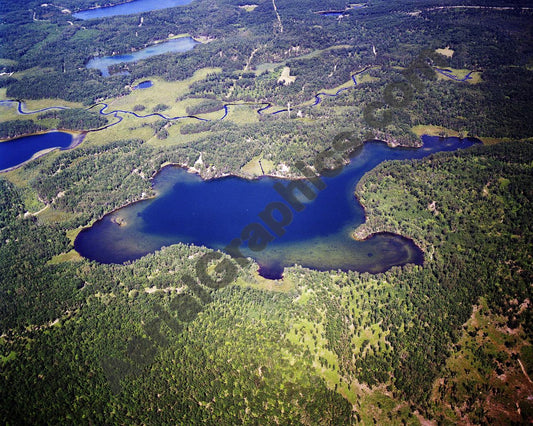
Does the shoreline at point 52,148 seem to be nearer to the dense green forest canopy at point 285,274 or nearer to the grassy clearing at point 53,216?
the dense green forest canopy at point 285,274

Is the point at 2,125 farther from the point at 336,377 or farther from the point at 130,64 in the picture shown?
the point at 336,377

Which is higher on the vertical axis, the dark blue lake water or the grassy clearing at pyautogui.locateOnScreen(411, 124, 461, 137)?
the dark blue lake water

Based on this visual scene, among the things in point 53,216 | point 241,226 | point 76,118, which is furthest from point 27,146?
point 241,226

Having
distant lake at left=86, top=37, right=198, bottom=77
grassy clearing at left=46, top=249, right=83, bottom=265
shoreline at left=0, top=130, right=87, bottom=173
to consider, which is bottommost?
grassy clearing at left=46, top=249, right=83, bottom=265

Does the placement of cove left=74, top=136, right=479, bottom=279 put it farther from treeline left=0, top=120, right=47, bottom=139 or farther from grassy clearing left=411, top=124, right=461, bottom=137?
treeline left=0, top=120, right=47, bottom=139

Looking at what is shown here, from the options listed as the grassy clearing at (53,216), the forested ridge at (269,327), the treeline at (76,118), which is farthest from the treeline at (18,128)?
the forested ridge at (269,327)

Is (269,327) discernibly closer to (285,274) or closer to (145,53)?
(285,274)

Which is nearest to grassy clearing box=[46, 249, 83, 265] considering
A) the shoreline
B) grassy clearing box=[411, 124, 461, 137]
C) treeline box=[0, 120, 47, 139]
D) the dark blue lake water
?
the shoreline
